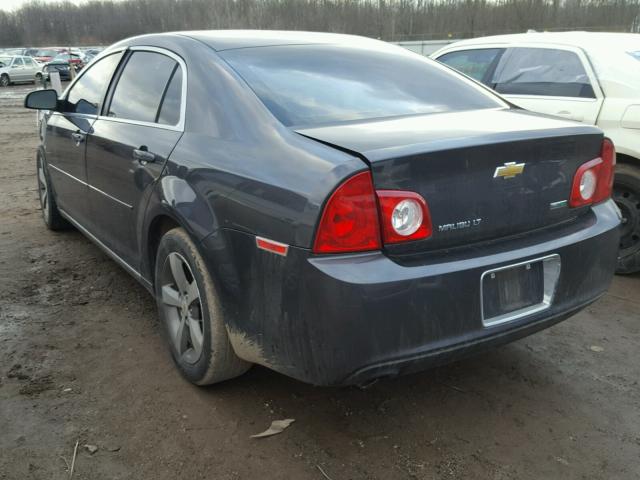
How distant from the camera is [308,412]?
269cm

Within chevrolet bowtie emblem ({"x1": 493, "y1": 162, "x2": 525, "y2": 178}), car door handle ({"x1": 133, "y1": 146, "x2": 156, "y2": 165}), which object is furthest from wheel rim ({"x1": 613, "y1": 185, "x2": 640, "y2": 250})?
car door handle ({"x1": 133, "y1": 146, "x2": 156, "y2": 165})

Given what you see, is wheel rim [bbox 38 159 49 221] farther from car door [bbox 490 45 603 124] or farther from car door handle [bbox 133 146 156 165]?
car door [bbox 490 45 603 124]

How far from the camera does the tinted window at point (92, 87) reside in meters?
3.84

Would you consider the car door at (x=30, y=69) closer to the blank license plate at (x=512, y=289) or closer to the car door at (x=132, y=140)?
the car door at (x=132, y=140)

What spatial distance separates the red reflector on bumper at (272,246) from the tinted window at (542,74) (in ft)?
11.4

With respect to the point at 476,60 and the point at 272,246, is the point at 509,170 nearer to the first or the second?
the point at 272,246

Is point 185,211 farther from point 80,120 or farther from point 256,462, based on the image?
point 80,120

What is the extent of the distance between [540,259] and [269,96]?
1323 mm

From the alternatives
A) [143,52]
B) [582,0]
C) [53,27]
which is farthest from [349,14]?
[143,52]

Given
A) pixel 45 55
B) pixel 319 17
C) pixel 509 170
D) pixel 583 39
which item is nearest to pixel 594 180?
pixel 509 170

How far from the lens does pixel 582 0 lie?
43375 millimetres

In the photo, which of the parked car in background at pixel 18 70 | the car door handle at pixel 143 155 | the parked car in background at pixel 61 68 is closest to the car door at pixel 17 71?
the parked car in background at pixel 18 70

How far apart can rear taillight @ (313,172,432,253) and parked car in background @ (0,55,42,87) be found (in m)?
37.7

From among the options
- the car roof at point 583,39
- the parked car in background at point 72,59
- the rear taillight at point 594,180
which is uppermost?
the parked car in background at point 72,59
